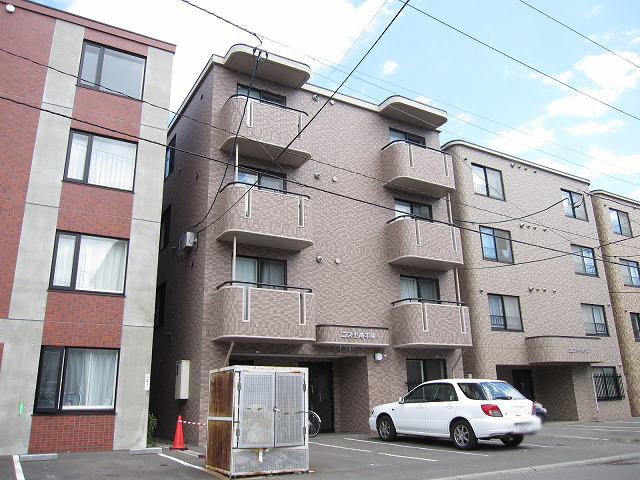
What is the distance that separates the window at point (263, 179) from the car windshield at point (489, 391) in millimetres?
8096

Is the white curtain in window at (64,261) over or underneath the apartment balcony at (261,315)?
over

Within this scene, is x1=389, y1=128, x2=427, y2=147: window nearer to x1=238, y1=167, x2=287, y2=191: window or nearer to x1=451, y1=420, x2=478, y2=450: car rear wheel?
x1=238, y1=167, x2=287, y2=191: window

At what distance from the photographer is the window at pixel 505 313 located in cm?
2092

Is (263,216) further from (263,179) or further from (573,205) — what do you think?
(573,205)

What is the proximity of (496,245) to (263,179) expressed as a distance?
10.7 m

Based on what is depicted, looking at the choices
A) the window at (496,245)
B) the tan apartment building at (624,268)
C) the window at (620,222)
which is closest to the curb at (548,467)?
the window at (496,245)

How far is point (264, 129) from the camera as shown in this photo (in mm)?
16375

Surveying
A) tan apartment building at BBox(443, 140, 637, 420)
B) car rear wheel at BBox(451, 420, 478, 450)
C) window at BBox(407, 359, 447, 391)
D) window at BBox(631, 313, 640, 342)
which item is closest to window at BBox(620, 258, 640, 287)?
window at BBox(631, 313, 640, 342)

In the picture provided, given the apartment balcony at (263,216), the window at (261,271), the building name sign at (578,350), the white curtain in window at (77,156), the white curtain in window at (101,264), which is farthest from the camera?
the building name sign at (578,350)

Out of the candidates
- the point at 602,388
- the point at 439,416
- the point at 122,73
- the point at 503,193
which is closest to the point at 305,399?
the point at 439,416

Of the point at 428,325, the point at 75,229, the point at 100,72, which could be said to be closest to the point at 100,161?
the point at 75,229

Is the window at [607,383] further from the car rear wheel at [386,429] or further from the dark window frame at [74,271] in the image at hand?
the dark window frame at [74,271]

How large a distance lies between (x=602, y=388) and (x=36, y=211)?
22.6 m

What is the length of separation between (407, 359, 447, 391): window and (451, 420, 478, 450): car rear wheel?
543 cm
